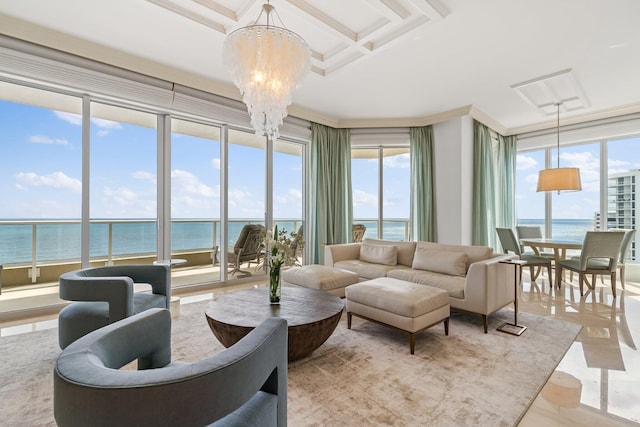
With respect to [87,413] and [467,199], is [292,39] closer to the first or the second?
[87,413]

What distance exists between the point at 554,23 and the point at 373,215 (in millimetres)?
3803

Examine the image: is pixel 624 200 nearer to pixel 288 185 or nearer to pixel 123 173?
pixel 288 185

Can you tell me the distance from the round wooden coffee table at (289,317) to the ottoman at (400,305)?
32 centimetres

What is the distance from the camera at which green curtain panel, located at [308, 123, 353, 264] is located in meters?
5.43

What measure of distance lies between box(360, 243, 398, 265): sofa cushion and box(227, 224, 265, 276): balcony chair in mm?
1659

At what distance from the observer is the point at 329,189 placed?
5.54 metres

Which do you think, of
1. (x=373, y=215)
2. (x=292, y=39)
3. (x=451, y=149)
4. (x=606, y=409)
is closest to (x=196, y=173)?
(x=292, y=39)

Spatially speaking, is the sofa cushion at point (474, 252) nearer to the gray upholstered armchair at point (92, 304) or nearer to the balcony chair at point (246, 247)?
the balcony chair at point (246, 247)

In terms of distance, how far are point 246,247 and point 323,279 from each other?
1867 mm

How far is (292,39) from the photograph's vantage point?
8.16 feet

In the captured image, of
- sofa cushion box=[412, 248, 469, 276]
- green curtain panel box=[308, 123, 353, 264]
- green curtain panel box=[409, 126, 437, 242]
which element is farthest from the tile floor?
green curtain panel box=[308, 123, 353, 264]

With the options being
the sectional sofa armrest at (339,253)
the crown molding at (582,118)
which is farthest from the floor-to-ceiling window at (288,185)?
the crown molding at (582,118)

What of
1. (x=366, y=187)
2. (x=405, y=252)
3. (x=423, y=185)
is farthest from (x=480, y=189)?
(x=405, y=252)

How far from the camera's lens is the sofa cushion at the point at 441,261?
3.31 m
